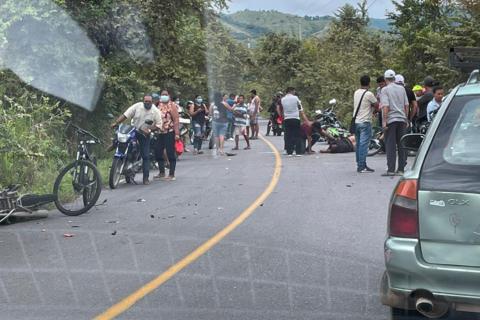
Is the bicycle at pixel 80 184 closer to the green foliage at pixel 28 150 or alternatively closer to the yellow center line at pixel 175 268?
the green foliage at pixel 28 150

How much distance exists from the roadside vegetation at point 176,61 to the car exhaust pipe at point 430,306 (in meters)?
8.19

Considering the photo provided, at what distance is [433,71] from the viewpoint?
26938 mm

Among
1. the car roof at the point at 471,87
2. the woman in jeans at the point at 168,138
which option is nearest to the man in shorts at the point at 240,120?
the woman in jeans at the point at 168,138

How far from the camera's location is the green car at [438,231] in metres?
4.05

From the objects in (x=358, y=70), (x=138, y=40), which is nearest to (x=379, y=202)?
(x=138, y=40)

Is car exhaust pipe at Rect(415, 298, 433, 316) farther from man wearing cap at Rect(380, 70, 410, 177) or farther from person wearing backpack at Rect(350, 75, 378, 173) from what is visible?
person wearing backpack at Rect(350, 75, 378, 173)

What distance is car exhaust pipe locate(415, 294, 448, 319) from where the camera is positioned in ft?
13.5

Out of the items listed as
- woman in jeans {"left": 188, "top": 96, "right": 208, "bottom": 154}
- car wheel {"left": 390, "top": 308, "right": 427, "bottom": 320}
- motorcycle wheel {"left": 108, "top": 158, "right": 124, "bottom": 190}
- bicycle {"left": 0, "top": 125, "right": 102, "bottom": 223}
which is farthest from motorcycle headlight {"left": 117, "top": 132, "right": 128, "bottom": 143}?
car wheel {"left": 390, "top": 308, "right": 427, "bottom": 320}

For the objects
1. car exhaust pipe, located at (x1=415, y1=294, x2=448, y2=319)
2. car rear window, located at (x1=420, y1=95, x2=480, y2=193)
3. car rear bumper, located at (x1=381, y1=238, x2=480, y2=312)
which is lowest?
car exhaust pipe, located at (x1=415, y1=294, x2=448, y2=319)

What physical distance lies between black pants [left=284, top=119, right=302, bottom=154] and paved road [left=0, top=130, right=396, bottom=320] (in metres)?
5.92

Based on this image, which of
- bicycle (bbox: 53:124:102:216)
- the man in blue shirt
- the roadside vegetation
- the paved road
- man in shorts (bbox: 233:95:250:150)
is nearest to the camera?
the paved road

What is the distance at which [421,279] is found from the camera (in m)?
4.13

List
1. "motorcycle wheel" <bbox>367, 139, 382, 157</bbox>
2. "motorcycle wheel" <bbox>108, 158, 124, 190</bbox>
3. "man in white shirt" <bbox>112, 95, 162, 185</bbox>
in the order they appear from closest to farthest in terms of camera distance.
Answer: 1. "motorcycle wheel" <bbox>108, 158, 124, 190</bbox>
2. "man in white shirt" <bbox>112, 95, 162, 185</bbox>
3. "motorcycle wheel" <bbox>367, 139, 382, 157</bbox>

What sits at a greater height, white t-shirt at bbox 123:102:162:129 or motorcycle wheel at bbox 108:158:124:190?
white t-shirt at bbox 123:102:162:129
